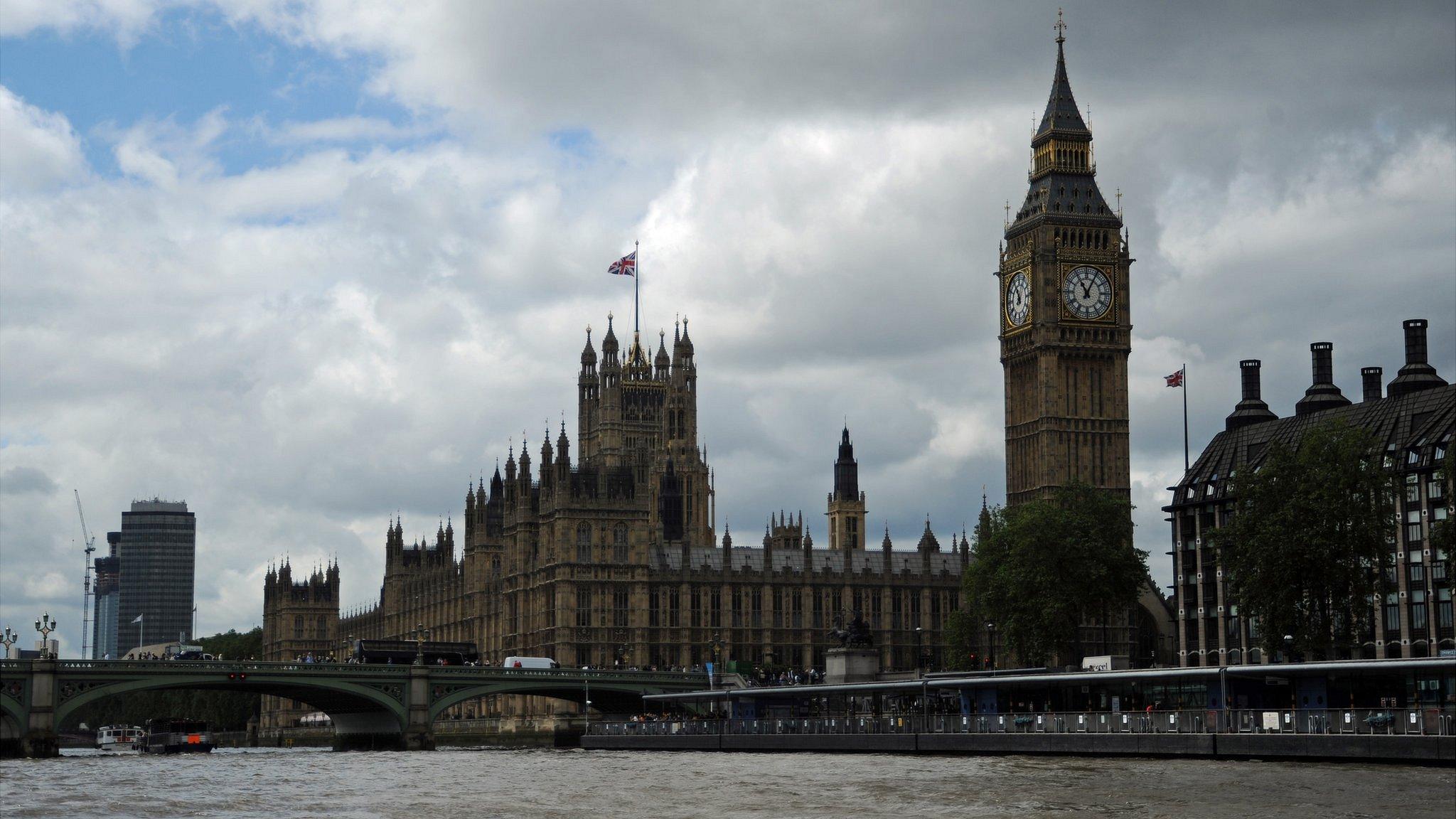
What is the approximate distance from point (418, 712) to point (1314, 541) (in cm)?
5942

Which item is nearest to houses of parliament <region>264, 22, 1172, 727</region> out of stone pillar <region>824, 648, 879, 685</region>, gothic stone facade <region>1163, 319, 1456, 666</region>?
gothic stone facade <region>1163, 319, 1456, 666</region>

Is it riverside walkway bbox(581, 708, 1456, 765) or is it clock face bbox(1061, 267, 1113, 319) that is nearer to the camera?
riverside walkway bbox(581, 708, 1456, 765)

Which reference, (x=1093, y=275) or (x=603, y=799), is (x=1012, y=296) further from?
(x=603, y=799)

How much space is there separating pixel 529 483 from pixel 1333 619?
3438 inches

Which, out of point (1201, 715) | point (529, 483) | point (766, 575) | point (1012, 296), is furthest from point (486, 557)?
point (1201, 715)

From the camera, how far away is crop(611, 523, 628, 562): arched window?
166 metres

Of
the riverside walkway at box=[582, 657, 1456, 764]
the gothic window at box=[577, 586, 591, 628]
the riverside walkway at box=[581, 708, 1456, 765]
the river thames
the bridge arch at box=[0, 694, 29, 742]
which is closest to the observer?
the river thames

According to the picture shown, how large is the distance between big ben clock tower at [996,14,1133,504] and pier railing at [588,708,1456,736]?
49052 mm

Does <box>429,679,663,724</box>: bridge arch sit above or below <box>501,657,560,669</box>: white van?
below

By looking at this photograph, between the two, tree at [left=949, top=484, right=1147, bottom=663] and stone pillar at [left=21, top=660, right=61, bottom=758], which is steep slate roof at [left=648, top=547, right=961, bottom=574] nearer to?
tree at [left=949, top=484, right=1147, bottom=663]

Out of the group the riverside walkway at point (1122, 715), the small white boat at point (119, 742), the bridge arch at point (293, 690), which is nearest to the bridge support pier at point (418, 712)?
the bridge arch at point (293, 690)

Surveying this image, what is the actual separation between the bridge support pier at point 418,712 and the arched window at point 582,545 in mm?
30819

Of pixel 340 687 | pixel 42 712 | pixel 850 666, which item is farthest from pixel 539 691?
pixel 42 712

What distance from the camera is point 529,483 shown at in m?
180
